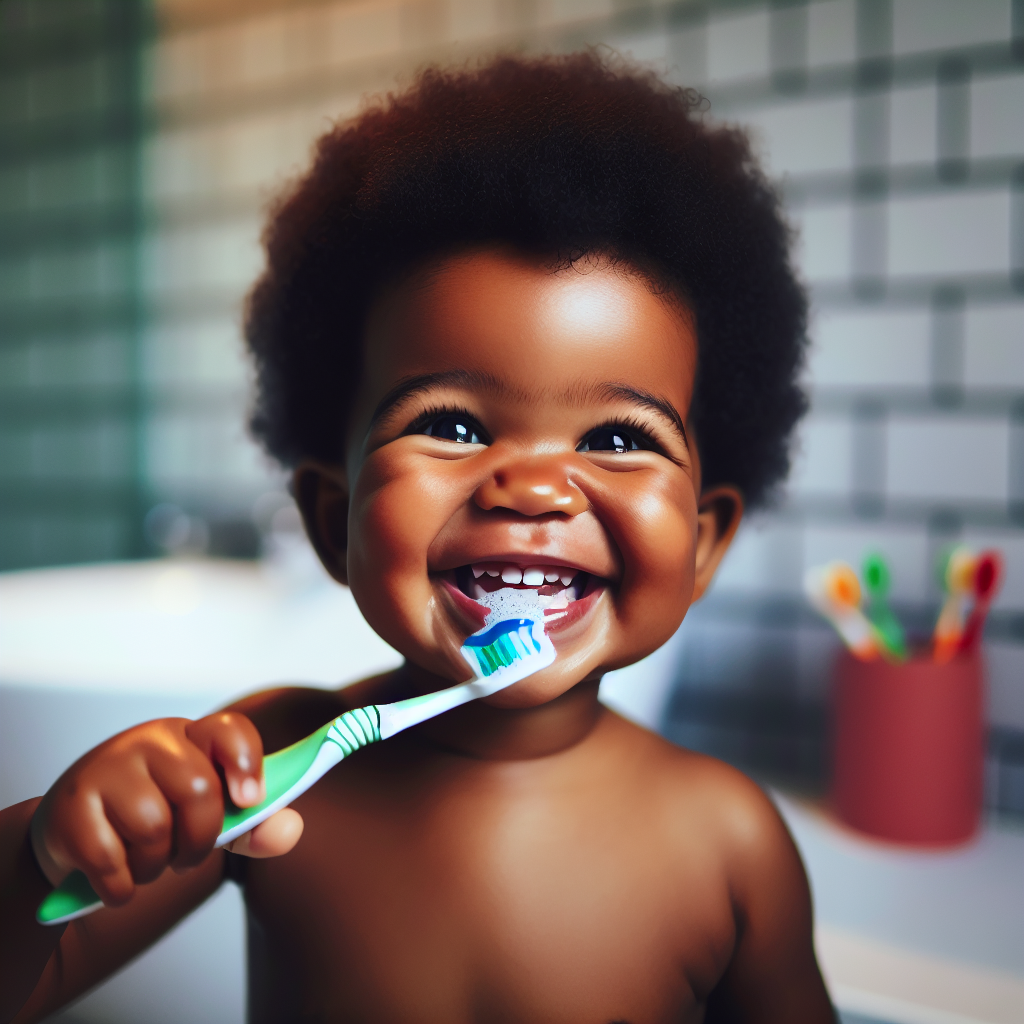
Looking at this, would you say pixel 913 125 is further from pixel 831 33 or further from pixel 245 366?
pixel 245 366

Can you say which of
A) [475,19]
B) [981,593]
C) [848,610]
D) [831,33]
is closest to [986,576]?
[981,593]

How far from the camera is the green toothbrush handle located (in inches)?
10.4

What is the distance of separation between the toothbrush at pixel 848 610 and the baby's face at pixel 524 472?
0.54 m

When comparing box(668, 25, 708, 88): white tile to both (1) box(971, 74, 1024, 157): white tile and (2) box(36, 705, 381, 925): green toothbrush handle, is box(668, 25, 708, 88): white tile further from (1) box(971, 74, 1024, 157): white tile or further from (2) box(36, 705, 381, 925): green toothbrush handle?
(2) box(36, 705, 381, 925): green toothbrush handle

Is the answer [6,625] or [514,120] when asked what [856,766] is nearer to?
[514,120]

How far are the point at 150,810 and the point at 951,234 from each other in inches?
36.0

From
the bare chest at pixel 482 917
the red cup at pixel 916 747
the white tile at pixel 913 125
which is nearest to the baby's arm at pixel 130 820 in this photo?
the bare chest at pixel 482 917

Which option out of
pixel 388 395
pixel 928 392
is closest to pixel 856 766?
pixel 928 392

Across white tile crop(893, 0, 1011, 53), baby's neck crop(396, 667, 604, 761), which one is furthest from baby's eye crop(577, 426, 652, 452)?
white tile crop(893, 0, 1011, 53)

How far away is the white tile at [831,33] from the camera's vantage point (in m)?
0.92

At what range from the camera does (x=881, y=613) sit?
0.90 metres

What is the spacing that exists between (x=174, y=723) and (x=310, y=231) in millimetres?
215

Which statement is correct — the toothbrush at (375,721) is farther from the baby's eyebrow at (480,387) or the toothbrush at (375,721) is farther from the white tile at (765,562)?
the white tile at (765,562)

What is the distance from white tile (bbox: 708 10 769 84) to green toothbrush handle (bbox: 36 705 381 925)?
3.05 ft
